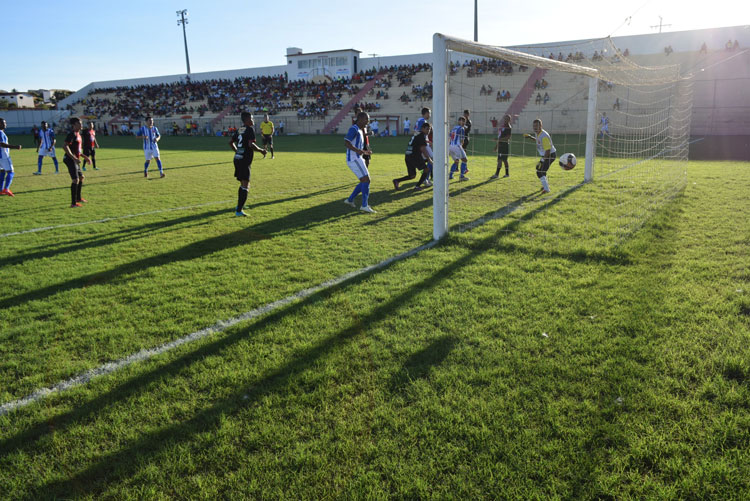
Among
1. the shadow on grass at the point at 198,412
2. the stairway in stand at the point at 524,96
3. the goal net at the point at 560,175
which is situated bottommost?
the shadow on grass at the point at 198,412

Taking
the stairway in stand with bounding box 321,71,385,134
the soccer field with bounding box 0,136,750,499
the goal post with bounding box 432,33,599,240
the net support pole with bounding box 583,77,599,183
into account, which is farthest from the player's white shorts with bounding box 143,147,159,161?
the stairway in stand with bounding box 321,71,385,134

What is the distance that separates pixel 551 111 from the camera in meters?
31.6

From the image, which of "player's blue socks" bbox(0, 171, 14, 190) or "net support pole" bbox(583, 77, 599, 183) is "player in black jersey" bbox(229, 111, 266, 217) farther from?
"net support pole" bbox(583, 77, 599, 183)

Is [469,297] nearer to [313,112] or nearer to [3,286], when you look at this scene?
[3,286]

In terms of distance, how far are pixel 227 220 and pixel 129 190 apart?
5.81 metres

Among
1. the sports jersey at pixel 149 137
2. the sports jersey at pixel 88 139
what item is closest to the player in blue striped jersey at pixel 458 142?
the sports jersey at pixel 149 137

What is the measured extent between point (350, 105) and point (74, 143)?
37.6 m

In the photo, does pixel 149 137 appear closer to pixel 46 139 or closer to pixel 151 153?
pixel 151 153

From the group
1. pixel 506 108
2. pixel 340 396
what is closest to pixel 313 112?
pixel 506 108

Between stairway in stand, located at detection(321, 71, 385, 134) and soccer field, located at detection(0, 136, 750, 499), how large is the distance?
3822 centimetres

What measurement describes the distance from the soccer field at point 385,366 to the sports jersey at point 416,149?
4.78 metres

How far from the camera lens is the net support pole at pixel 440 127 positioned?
629 cm

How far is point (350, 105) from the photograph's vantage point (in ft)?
150

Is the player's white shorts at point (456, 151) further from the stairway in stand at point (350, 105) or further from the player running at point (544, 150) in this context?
the stairway in stand at point (350, 105)
